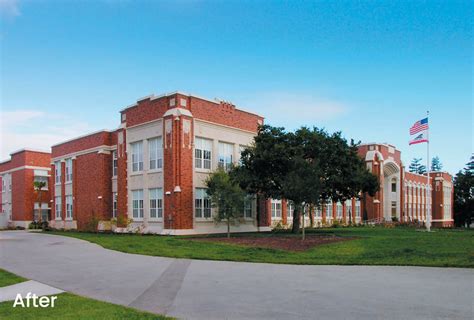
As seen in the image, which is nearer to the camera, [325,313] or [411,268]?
[325,313]

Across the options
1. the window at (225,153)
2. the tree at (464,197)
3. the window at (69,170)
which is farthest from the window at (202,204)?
the tree at (464,197)

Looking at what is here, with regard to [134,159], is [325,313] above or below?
below

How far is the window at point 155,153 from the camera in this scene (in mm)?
33406

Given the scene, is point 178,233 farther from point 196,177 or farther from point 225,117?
point 225,117

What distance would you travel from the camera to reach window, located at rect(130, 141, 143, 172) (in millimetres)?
35375

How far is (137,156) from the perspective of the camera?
35.8m

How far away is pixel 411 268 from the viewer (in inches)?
543

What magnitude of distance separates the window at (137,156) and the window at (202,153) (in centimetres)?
497

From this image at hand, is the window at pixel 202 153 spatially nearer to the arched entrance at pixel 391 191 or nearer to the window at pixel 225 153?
the window at pixel 225 153

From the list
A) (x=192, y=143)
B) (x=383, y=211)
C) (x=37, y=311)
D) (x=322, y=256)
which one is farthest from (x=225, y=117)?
(x=383, y=211)

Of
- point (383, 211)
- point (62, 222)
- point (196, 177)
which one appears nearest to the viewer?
point (196, 177)

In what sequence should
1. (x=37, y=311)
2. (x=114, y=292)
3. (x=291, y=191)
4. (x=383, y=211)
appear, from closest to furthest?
(x=37, y=311) < (x=114, y=292) < (x=291, y=191) < (x=383, y=211)

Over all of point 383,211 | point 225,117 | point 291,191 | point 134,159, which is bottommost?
point 383,211

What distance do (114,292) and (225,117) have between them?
86.8ft
